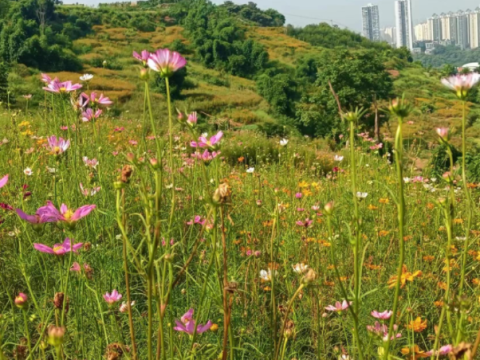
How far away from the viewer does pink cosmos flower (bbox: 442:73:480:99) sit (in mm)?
612

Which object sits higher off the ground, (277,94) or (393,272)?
(393,272)

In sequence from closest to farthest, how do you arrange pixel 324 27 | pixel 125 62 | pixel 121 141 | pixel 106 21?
pixel 121 141 → pixel 125 62 → pixel 106 21 → pixel 324 27

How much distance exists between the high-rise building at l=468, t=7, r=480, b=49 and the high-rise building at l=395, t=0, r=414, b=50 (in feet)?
56.4

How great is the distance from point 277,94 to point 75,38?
636 inches

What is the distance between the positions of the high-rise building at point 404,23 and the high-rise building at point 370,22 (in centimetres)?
676

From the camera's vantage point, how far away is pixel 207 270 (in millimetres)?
537

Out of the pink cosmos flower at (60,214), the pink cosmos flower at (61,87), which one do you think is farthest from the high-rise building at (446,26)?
the pink cosmos flower at (60,214)

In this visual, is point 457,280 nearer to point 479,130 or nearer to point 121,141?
point 121,141

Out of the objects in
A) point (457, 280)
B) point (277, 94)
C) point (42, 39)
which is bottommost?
point (277, 94)

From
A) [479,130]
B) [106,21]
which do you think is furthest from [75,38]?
[479,130]

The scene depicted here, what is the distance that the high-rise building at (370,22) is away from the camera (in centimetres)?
13788

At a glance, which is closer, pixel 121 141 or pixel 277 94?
pixel 121 141

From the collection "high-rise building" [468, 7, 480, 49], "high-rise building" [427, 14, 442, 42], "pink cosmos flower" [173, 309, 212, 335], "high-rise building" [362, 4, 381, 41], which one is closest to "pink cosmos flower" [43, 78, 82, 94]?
"pink cosmos flower" [173, 309, 212, 335]

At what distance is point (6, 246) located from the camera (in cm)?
140
